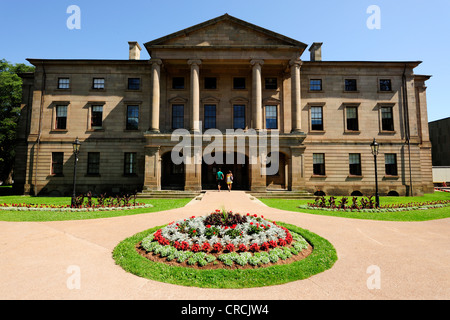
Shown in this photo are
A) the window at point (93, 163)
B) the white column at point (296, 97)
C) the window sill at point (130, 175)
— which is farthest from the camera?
the window at point (93, 163)

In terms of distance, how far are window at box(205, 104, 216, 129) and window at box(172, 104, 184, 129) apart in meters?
2.75

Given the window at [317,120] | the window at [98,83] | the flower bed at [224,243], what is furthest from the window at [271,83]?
the flower bed at [224,243]

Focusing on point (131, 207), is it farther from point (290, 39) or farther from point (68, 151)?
point (290, 39)

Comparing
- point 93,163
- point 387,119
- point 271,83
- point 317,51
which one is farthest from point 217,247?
point 317,51

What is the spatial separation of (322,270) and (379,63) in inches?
1153

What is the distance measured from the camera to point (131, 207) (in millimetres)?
14977

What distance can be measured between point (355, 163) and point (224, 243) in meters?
24.6

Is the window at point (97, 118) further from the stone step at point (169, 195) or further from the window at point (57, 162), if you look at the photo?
the stone step at point (169, 195)

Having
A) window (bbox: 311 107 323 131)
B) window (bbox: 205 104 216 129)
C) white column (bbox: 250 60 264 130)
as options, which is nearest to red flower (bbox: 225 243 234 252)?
white column (bbox: 250 60 264 130)

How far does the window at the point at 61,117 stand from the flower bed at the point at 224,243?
2555cm

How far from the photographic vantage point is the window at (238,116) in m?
25.9

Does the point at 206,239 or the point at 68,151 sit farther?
the point at 68,151
